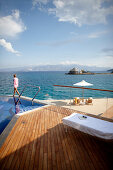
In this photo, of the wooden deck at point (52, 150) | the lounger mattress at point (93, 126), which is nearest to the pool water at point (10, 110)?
the wooden deck at point (52, 150)

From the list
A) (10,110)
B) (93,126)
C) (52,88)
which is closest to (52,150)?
(93,126)

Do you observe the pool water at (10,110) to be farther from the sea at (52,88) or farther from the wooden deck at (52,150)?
the sea at (52,88)

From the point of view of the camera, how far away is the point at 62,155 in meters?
1.97

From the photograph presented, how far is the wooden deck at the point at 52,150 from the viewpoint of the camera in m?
1.76

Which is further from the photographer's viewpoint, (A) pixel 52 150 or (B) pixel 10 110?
(B) pixel 10 110

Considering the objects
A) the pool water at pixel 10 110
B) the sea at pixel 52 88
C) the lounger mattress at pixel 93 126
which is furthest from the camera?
the sea at pixel 52 88

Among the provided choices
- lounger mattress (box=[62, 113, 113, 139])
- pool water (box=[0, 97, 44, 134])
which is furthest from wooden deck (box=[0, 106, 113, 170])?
pool water (box=[0, 97, 44, 134])

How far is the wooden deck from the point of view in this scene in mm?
1760

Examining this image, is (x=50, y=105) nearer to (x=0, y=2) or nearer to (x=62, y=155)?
(x=62, y=155)

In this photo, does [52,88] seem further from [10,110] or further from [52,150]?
[52,150]

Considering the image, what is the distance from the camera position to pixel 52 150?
2.10m

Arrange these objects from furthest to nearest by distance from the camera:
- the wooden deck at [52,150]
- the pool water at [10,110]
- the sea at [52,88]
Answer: the sea at [52,88] < the pool water at [10,110] < the wooden deck at [52,150]

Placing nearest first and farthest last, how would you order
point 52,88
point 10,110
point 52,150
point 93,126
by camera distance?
point 52,150, point 93,126, point 10,110, point 52,88

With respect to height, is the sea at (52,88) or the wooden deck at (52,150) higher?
the wooden deck at (52,150)
